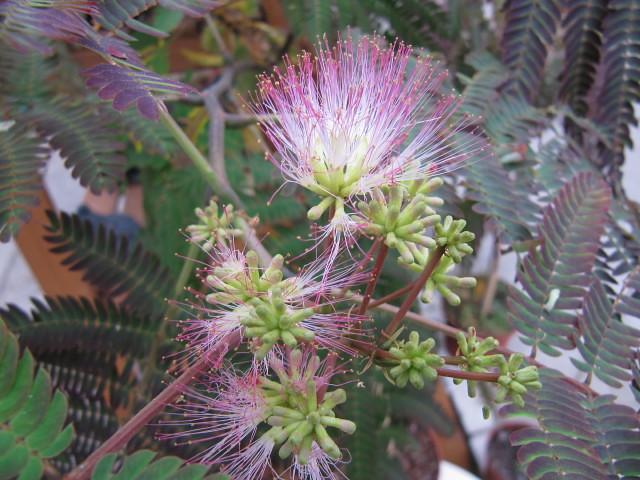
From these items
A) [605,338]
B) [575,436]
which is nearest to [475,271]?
[605,338]

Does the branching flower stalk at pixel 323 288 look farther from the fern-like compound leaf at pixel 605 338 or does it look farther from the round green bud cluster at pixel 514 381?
the fern-like compound leaf at pixel 605 338

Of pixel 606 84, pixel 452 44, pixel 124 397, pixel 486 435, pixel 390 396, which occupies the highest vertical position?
pixel 452 44

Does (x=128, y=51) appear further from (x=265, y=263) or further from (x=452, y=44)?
(x=452, y=44)

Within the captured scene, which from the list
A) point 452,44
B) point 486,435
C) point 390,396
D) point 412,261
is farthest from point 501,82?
point 486,435

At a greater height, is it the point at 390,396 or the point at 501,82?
the point at 501,82

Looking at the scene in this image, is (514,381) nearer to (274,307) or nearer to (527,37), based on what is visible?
(274,307)
